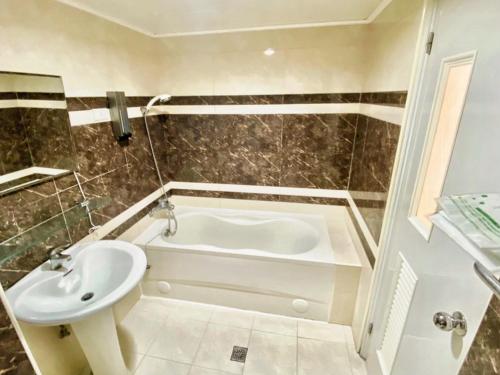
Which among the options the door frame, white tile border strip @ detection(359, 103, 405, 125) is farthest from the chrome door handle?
white tile border strip @ detection(359, 103, 405, 125)

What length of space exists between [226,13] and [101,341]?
Result: 7.00ft

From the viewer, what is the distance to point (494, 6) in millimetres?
646

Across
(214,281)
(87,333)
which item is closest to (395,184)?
A: (214,281)

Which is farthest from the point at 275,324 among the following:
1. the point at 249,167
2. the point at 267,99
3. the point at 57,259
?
the point at 267,99

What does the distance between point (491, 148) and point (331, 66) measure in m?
1.72

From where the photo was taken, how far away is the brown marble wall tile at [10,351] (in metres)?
0.51

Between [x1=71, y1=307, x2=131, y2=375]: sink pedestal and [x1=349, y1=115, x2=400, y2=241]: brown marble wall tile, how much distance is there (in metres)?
1.58

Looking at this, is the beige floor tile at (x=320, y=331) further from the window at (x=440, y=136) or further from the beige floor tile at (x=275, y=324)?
the window at (x=440, y=136)

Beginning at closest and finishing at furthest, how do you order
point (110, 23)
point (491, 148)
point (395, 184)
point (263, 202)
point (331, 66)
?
point (491, 148) → point (395, 184) → point (110, 23) → point (331, 66) → point (263, 202)

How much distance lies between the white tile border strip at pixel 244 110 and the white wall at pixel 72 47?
15cm

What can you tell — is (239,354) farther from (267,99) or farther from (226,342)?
(267,99)

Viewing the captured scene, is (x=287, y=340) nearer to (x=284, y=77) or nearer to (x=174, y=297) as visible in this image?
(x=174, y=297)

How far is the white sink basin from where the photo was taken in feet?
3.38

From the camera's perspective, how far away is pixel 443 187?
83 centimetres
